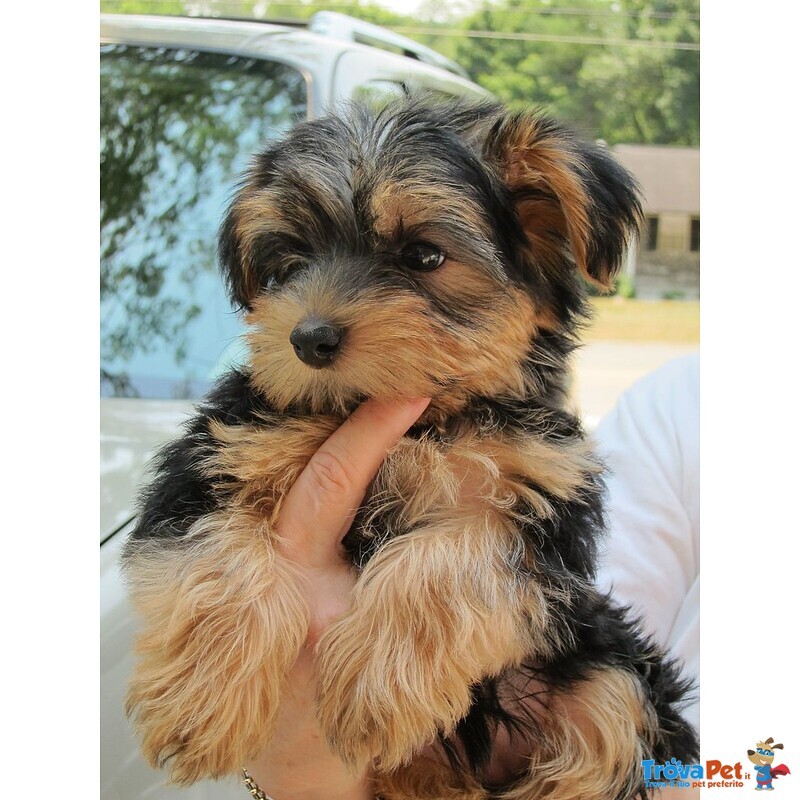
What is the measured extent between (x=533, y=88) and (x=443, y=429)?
6441 mm

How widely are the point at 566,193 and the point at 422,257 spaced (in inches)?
14.9

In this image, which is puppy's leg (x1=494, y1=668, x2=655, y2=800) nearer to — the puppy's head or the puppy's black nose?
the puppy's head

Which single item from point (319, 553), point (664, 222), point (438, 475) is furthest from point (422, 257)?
point (664, 222)

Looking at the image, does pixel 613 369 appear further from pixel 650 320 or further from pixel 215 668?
pixel 215 668

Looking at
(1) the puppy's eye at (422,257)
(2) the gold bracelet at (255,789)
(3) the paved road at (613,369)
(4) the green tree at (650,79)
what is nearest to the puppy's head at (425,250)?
(1) the puppy's eye at (422,257)

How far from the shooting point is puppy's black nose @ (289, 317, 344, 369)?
1.56m

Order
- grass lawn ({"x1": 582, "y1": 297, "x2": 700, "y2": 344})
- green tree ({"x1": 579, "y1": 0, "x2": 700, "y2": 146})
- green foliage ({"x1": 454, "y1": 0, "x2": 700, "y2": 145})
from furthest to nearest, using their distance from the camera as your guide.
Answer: grass lawn ({"x1": 582, "y1": 297, "x2": 700, "y2": 344}) < green foliage ({"x1": 454, "y1": 0, "x2": 700, "y2": 145}) < green tree ({"x1": 579, "y1": 0, "x2": 700, "y2": 146})

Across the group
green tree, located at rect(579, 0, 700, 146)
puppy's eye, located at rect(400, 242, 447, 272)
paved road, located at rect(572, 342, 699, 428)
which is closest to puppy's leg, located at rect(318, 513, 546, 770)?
puppy's eye, located at rect(400, 242, 447, 272)

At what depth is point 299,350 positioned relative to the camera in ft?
5.17

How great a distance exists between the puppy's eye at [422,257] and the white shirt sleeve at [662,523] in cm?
98

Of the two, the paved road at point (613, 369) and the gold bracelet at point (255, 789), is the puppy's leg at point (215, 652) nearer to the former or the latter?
the gold bracelet at point (255, 789)

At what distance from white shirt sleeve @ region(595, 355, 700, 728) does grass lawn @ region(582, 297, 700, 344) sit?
411cm
